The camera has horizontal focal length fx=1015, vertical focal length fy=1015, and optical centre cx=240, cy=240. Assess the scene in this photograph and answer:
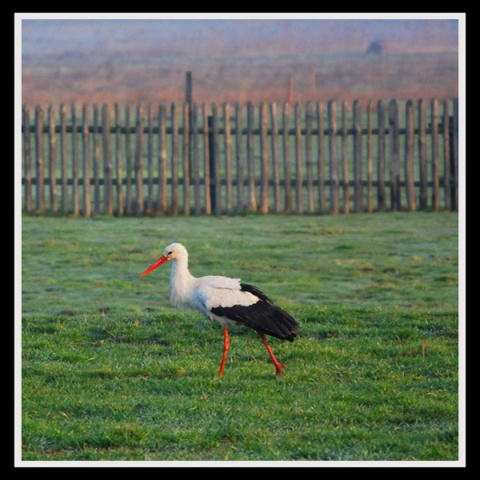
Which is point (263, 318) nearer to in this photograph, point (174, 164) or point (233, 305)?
point (233, 305)

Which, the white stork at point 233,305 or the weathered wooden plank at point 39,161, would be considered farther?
the weathered wooden plank at point 39,161

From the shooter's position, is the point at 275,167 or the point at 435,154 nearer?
the point at 435,154

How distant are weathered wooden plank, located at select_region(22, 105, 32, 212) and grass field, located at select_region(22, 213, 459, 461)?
13.2ft

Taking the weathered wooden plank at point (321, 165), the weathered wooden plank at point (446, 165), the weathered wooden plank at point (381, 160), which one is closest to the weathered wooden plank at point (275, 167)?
the weathered wooden plank at point (321, 165)

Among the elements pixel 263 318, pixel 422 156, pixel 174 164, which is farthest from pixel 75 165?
pixel 263 318

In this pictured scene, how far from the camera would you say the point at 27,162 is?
21.5 m

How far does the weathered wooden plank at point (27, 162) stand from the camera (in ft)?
70.3

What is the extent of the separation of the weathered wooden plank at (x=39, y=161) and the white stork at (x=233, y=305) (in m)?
12.4

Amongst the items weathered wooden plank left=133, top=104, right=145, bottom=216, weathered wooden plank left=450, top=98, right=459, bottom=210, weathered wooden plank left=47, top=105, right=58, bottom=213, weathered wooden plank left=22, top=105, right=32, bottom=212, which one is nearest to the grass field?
weathered wooden plank left=133, top=104, right=145, bottom=216

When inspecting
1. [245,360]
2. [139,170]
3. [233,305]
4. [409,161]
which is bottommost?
[245,360]

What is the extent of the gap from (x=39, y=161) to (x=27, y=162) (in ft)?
1.46

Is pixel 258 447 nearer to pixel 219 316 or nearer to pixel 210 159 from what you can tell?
pixel 219 316

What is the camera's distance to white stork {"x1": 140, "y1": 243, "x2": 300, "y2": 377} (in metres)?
9.15

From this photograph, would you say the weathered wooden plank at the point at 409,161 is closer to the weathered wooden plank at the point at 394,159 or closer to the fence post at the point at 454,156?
the weathered wooden plank at the point at 394,159
